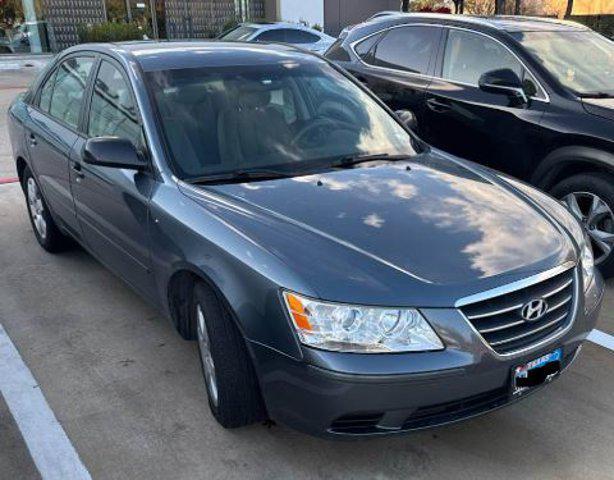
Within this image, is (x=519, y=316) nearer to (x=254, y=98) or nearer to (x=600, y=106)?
(x=254, y=98)

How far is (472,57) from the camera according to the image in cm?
534

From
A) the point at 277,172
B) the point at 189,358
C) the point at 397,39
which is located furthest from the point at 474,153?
the point at 189,358

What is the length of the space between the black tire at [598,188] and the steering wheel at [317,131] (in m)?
1.82

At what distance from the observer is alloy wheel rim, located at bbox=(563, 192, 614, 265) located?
4316 mm

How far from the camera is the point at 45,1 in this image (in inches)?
826

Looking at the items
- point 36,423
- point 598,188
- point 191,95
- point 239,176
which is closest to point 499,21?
point 598,188

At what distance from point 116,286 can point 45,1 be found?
19.7 m

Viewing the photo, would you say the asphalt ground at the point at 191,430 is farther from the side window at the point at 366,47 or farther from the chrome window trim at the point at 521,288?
the side window at the point at 366,47

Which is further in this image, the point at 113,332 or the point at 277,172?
the point at 113,332

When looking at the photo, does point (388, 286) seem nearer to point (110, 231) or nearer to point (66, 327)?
point (110, 231)

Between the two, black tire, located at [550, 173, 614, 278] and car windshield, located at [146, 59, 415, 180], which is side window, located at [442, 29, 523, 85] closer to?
black tire, located at [550, 173, 614, 278]

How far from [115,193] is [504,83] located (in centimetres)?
299

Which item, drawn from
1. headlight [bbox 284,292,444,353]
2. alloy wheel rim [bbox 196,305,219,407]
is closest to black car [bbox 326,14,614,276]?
headlight [bbox 284,292,444,353]

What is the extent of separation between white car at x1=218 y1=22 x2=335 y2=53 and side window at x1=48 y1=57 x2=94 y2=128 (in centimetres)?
984
